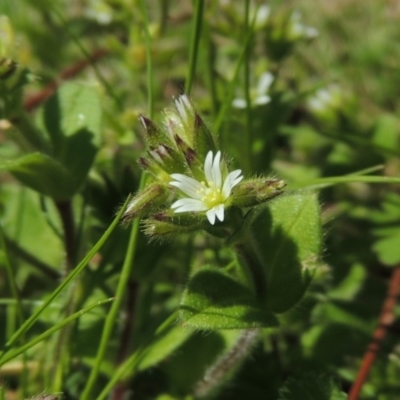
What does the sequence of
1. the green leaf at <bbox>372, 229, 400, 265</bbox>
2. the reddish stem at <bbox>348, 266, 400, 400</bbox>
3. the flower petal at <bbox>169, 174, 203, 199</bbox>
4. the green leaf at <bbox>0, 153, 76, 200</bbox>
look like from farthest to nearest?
the green leaf at <bbox>372, 229, 400, 265</bbox> → the reddish stem at <bbox>348, 266, 400, 400</bbox> → the green leaf at <bbox>0, 153, 76, 200</bbox> → the flower petal at <bbox>169, 174, 203, 199</bbox>

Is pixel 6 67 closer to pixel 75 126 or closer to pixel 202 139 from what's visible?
pixel 75 126

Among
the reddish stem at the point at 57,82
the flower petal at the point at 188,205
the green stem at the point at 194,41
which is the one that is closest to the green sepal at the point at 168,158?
the flower petal at the point at 188,205

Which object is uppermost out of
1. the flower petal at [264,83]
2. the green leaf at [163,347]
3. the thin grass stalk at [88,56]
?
the thin grass stalk at [88,56]

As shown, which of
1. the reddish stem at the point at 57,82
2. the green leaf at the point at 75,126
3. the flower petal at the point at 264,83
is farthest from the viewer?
the reddish stem at the point at 57,82

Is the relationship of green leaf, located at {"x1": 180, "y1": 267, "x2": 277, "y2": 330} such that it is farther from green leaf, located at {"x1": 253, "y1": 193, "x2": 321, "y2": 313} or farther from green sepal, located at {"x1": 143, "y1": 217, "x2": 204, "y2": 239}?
green sepal, located at {"x1": 143, "y1": 217, "x2": 204, "y2": 239}

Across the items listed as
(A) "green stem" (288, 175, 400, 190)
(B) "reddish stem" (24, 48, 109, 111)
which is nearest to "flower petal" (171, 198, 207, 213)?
(A) "green stem" (288, 175, 400, 190)

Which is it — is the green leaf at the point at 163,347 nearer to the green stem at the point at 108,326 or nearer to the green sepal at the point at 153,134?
the green stem at the point at 108,326
